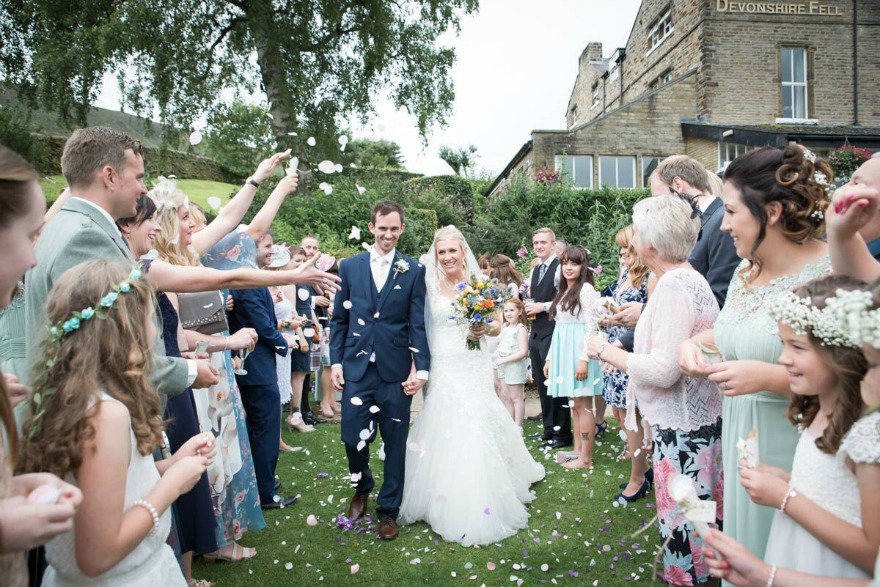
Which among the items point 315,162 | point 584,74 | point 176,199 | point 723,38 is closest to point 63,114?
point 315,162

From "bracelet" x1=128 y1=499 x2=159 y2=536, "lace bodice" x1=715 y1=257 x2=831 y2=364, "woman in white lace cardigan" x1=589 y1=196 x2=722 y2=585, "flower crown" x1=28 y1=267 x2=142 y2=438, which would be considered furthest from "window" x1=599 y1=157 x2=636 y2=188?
"bracelet" x1=128 y1=499 x2=159 y2=536

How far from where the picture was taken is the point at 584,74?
1437 inches

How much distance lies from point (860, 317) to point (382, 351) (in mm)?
3694

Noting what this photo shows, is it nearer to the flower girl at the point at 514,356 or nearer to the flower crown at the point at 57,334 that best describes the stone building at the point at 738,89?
the flower girl at the point at 514,356

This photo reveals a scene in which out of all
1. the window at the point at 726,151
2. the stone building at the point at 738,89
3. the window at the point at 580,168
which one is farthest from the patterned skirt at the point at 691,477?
the window at the point at 580,168

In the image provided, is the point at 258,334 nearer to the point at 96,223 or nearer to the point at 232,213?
the point at 232,213

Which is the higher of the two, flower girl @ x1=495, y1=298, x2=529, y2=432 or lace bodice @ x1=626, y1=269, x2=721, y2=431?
lace bodice @ x1=626, y1=269, x2=721, y2=431

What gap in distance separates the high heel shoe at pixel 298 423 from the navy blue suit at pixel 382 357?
11.6ft

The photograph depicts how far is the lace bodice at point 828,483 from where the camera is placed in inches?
73.2

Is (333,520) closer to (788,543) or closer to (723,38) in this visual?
(788,543)

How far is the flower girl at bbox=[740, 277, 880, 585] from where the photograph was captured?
5.67 feet

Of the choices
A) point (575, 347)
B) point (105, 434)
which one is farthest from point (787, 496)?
point (575, 347)

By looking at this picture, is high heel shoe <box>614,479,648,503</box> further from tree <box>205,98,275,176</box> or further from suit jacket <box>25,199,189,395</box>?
tree <box>205,98,275,176</box>

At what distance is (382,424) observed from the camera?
4.88 m
